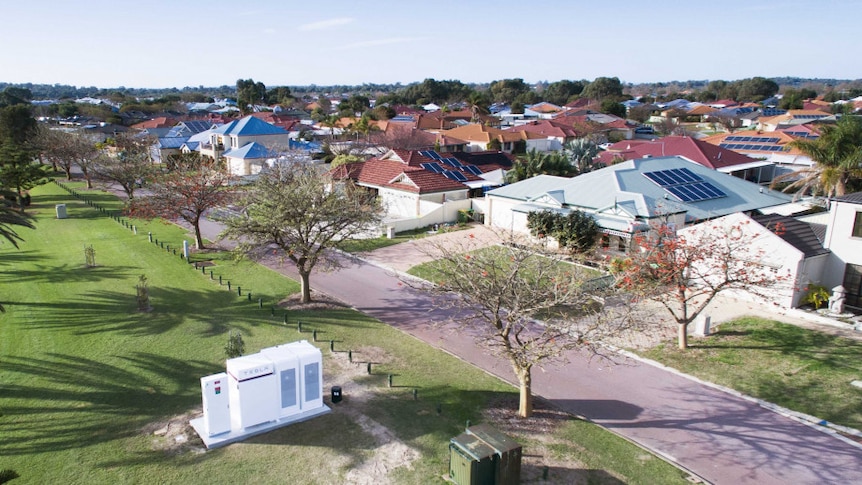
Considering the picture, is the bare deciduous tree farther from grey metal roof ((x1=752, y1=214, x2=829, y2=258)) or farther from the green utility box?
grey metal roof ((x1=752, y1=214, x2=829, y2=258))

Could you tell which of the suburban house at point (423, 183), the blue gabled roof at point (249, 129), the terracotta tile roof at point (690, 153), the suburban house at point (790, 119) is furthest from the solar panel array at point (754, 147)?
the blue gabled roof at point (249, 129)

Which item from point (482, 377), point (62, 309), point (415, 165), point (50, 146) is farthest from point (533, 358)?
point (50, 146)

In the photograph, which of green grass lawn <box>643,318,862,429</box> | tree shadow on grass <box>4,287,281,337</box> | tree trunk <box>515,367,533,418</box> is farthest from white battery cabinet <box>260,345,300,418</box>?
green grass lawn <box>643,318,862,429</box>

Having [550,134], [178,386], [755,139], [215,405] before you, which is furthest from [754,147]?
[215,405]

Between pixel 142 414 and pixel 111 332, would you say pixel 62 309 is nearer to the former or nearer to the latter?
pixel 111 332

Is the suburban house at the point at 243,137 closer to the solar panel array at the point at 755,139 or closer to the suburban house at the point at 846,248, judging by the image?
the solar panel array at the point at 755,139

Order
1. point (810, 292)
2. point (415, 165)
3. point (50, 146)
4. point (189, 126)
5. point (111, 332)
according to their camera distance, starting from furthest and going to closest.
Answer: point (189, 126) < point (50, 146) < point (415, 165) < point (810, 292) < point (111, 332)
